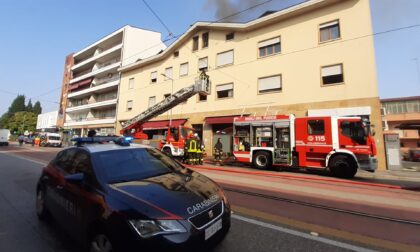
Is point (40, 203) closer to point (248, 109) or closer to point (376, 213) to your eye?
point (376, 213)

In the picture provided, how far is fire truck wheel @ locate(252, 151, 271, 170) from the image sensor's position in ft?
41.9

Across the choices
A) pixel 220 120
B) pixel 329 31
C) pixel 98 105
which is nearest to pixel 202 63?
pixel 220 120

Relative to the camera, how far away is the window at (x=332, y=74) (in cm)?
1611

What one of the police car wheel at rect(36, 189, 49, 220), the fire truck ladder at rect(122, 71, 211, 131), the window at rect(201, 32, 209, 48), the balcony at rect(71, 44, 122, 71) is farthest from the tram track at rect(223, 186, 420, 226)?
the balcony at rect(71, 44, 122, 71)

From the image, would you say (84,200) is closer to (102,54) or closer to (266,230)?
(266,230)

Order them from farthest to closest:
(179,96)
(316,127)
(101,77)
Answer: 1. (101,77)
2. (179,96)
3. (316,127)

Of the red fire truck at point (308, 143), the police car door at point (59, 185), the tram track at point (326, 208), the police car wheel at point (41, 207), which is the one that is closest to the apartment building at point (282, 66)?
the red fire truck at point (308, 143)

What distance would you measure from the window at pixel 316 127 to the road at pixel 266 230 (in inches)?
266

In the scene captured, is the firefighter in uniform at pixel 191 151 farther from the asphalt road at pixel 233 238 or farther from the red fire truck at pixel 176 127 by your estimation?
the asphalt road at pixel 233 238

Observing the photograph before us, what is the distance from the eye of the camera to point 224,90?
871 inches

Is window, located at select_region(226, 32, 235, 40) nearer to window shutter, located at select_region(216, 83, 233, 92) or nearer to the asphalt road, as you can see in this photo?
window shutter, located at select_region(216, 83, 233, 92)

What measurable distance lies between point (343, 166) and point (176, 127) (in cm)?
1005

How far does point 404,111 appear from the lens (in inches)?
1535

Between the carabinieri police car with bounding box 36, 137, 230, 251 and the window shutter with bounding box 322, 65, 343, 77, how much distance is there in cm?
1585
